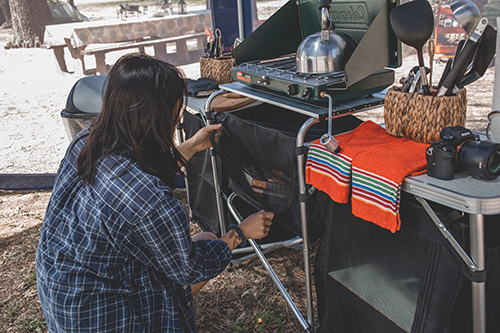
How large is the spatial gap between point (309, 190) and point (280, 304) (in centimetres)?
82

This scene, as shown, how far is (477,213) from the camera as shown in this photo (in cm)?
99

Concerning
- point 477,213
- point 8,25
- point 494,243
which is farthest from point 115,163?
point 8,25

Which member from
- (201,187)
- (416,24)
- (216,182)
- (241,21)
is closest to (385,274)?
(416,24)

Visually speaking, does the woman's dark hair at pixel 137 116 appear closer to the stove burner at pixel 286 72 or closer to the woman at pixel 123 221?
the woman at pixel 123 221

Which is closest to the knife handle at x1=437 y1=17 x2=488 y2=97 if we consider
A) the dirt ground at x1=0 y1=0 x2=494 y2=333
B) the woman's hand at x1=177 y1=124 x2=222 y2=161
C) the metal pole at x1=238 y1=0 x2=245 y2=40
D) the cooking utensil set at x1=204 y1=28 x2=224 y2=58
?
the woman's hand at x1=177 y1=124 x2=222 y2=161

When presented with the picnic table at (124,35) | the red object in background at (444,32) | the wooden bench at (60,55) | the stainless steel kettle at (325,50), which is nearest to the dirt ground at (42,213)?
the wooden bench at (60,55)

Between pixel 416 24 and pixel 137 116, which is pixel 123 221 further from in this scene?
pixel 416 24

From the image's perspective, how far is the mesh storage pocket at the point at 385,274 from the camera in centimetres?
121

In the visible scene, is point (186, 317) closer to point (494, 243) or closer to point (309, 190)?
point (309, 190)

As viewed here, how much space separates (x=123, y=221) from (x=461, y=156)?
2.91 feet

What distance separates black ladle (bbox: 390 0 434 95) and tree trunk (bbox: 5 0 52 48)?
592 cm

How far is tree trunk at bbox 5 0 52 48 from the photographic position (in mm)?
6156

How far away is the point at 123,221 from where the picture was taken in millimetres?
1227

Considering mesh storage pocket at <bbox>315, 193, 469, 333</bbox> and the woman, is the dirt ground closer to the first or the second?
mesh storage pocket at <bbox>315, 193, 469, 333</bbox>
